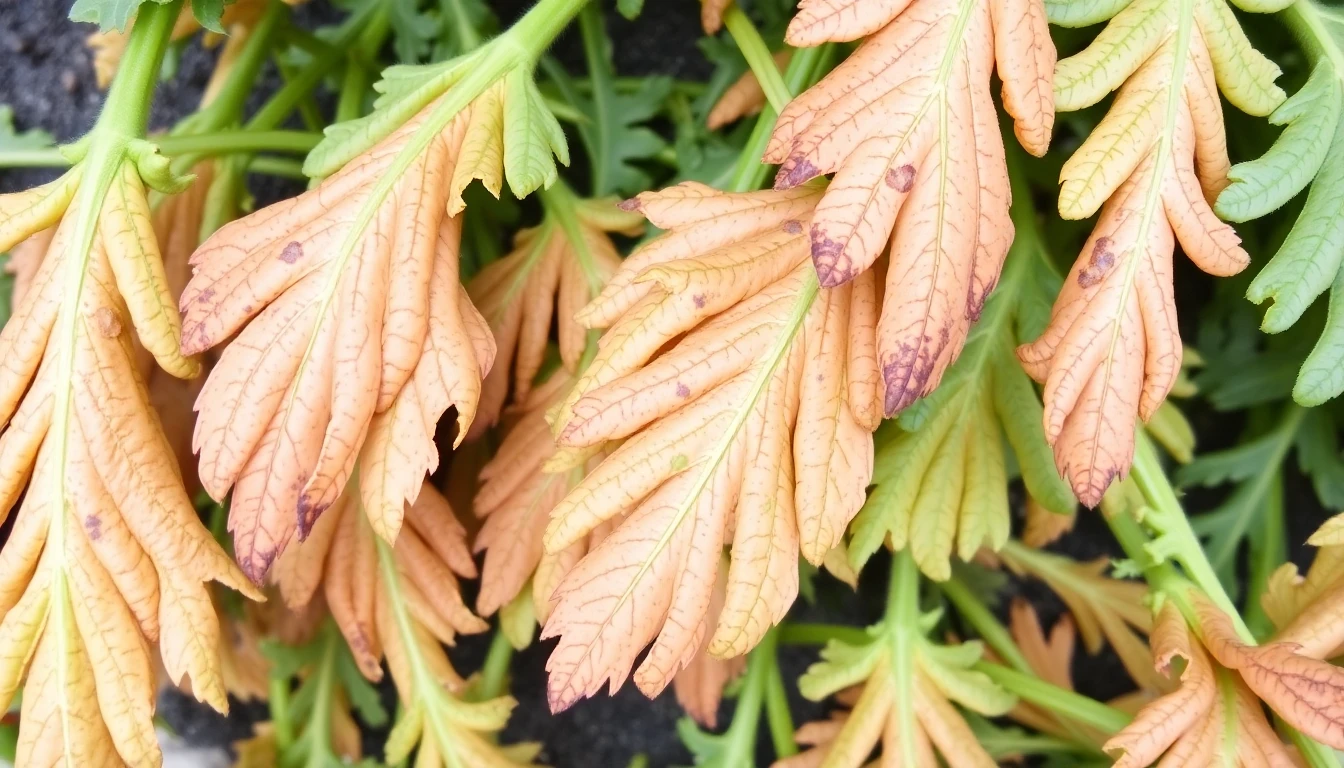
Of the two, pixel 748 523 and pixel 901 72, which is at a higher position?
pixel 901 72

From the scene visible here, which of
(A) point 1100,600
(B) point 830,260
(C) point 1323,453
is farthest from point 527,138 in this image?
(C) point 1323,453

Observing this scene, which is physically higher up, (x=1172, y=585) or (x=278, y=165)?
(x=278, y=165)

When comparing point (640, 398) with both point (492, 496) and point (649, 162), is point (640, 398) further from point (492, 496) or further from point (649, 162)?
point (649, 162)

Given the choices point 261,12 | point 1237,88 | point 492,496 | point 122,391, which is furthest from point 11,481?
point 1237,88

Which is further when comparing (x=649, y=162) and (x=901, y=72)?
(x=649, y=162)

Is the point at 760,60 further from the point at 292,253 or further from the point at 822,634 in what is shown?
the point at 822,634

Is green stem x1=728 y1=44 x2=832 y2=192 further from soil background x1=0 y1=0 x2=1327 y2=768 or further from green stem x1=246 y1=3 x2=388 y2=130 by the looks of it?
green stem x1=246 y1=3 x2=388 y2=130
